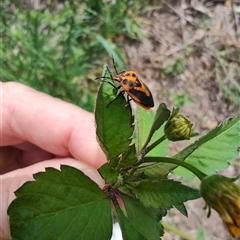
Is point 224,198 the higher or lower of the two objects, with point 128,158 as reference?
lower

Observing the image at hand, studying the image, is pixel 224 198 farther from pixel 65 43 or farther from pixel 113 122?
pixel 65 43

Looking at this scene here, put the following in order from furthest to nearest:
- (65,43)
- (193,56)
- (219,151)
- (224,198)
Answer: (193,56) → (65,43) → (219,151) → (224,198)

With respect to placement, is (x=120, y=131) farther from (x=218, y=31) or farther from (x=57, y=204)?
(x=218, y=31)

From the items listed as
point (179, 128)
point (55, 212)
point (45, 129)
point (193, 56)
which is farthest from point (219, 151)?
point (193, 56)

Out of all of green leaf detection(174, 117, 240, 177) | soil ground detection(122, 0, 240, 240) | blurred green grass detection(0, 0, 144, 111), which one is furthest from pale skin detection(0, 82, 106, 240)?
soil ground detection(122, 0, 240, 240)

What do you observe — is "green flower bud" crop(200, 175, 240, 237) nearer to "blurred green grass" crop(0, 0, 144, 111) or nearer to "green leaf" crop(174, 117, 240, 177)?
"green leaf" crop(174, 117, 240, 177)

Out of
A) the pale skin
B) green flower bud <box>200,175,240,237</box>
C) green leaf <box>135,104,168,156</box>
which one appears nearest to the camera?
green flower bud <box>200,175,240,237</box>

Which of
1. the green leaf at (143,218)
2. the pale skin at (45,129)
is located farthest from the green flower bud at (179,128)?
the pale skin at (45,129)

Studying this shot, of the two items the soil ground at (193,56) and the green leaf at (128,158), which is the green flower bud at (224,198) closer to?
the green leaf at (128,158)
